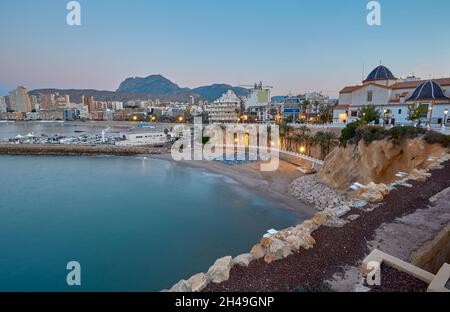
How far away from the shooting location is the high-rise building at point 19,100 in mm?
152375

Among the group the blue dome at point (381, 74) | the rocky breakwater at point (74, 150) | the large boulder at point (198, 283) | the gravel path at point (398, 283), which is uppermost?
the blue dome at point (381, 74)

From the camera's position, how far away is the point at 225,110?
7206 cm

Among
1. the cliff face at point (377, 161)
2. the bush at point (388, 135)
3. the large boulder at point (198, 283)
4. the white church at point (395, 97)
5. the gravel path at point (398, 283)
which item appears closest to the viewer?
the gravel path at point (398, 283)

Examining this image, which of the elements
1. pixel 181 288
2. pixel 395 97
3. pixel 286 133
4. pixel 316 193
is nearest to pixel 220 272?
pixel 181 288

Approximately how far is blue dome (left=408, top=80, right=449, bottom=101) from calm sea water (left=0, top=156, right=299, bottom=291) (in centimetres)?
2278

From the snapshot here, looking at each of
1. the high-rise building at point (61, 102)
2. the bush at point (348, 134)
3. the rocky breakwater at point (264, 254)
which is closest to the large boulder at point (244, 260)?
the rocky breakwater at point (264, 254)

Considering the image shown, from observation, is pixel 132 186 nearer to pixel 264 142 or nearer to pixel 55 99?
pixel 264 142

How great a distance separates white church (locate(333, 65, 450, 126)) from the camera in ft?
80.9

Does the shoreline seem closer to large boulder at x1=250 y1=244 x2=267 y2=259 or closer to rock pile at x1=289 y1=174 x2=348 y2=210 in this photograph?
rock pile at x1=289 y1=174 x2=348 y2=210

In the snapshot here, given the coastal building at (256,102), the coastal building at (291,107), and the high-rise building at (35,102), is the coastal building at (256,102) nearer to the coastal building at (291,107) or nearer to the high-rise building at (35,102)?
the coastal building at (291,107)

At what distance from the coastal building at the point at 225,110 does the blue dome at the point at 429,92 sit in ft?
152

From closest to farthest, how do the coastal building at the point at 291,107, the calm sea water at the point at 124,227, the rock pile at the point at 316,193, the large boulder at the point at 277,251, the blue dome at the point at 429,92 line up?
the large boulder at the point at 277,251, the calm sea water at the point at 124,227, the rock pile at the point at 316,193, the blue dome at the point at 429,92, the coastal building at the point at 291,107
